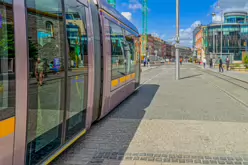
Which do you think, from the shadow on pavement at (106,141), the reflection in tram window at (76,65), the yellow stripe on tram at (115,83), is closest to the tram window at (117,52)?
Answer: the yellow stripe on tram at (115,83)

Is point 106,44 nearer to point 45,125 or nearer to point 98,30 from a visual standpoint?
point 98,30

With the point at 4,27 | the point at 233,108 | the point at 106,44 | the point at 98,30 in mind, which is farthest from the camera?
the point at 233,108

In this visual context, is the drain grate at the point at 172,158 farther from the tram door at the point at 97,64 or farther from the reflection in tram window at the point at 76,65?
the tram door at the point at 97,64

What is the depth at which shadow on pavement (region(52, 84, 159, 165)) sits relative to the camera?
470 cm

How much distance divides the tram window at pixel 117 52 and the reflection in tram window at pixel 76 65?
2437 millimetres

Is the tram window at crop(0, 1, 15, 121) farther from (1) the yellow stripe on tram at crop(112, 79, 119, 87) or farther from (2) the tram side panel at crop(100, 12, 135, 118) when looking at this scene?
(1) the yellow stripe on tram at crop(112, 79, 119, 87)

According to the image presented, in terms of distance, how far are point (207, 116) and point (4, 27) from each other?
6712 millimetres

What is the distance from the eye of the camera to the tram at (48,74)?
2867mm

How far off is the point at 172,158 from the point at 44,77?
2.54 meters

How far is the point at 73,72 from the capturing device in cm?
470

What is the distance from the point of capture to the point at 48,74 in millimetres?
3811

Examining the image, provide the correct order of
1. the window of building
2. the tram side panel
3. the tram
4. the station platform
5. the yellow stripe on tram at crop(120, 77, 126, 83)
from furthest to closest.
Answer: the yellow stripe on tram at crop(120, 77, 126, 83) → the tram side panel → the station platform → the window of building → the tram

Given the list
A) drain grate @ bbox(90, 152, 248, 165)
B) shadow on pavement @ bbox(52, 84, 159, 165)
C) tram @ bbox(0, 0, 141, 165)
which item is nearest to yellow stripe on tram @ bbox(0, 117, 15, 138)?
tram @ bbox(0, 0, 141, 165)

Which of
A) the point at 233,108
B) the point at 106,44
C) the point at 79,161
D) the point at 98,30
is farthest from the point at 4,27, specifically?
the point at 233,108
